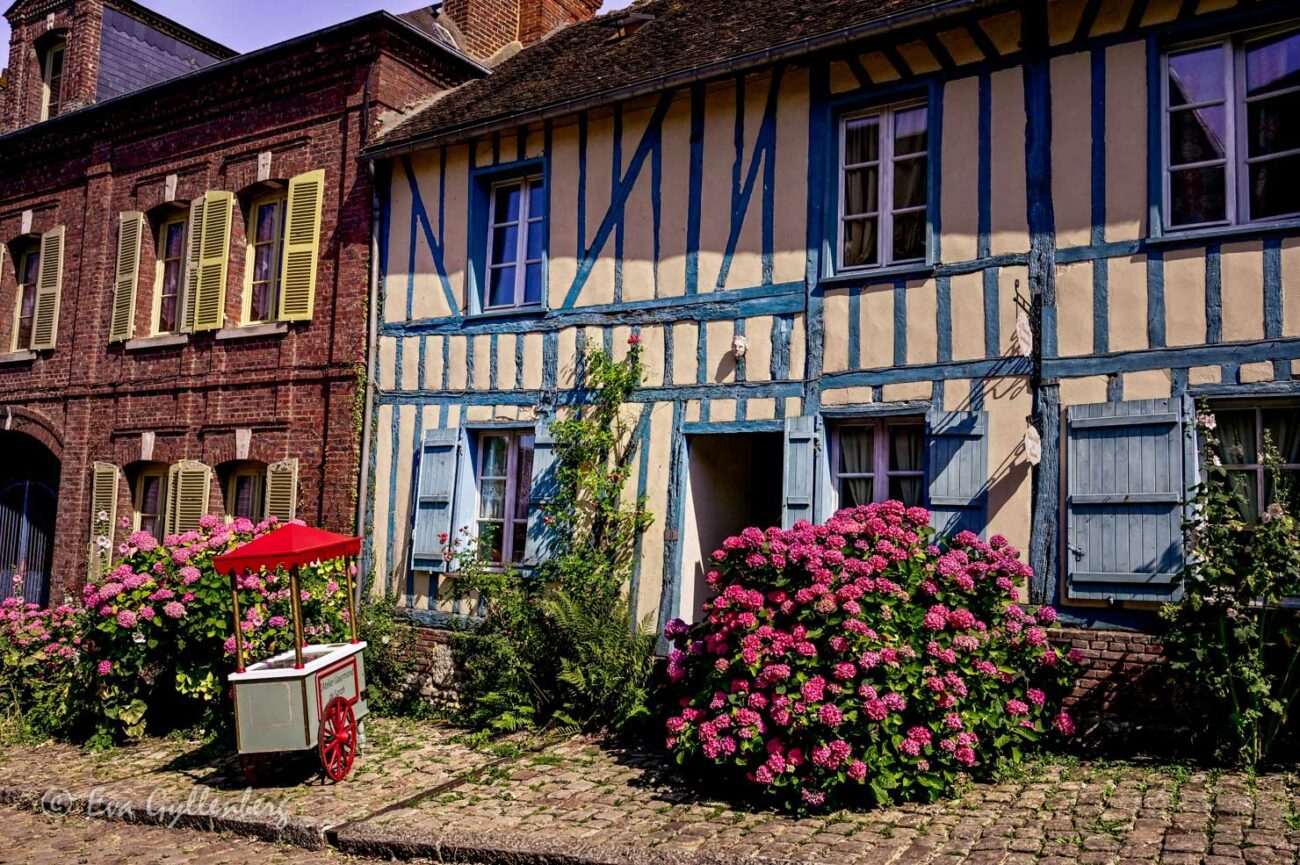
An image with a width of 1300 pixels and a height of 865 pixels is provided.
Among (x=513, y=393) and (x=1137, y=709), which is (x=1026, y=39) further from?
(x=513, y=393)

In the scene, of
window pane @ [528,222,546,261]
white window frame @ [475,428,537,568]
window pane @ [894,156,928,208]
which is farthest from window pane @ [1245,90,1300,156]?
white window frame @ [475,428,537,568]

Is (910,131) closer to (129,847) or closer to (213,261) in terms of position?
(129,847)

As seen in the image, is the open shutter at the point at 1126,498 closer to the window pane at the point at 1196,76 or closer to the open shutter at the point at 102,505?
the window pane at the point at 1196,76

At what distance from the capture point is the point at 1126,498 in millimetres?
7121

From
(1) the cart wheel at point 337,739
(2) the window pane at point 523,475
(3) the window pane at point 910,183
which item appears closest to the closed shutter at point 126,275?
(2) the window pane at point 523,475

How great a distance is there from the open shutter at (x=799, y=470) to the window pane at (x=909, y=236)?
4.56 ft

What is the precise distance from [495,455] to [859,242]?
3.94m

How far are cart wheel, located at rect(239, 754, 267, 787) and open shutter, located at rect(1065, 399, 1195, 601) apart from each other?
17.9 feet

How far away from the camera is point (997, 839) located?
5555 mm

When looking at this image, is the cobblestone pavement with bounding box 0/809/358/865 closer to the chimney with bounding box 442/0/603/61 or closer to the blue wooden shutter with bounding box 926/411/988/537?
the blue wooden shutter with bounding box 926/411/988/537

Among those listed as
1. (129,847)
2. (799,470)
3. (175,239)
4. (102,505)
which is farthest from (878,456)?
(102,505)

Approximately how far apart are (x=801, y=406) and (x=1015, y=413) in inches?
63.9

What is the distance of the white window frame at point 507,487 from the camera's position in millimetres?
10234

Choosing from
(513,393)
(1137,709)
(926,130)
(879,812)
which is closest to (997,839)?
(879,812)
